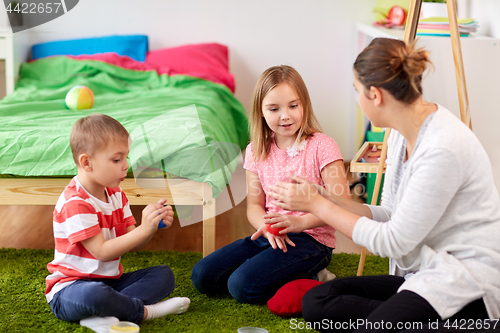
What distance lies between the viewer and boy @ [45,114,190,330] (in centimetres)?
119

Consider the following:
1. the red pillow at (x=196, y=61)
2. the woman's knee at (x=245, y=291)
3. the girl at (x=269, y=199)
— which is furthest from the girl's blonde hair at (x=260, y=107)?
the red pillow at (x=196, y=61)

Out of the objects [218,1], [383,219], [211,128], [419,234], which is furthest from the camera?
[218,1]

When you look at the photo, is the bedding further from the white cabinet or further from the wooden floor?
the white cabinet

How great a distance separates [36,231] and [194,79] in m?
1.28

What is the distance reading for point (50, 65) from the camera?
2959 millimetres

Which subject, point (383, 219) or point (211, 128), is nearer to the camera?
point (383, 219)

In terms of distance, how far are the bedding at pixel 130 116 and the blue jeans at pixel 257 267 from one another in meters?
0.25

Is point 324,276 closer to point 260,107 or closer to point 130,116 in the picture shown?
point 260,107

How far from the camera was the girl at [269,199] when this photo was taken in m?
1.37

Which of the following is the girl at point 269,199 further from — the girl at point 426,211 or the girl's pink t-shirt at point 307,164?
the girl at point 426,211

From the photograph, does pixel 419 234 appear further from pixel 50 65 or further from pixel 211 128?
pixel 50 65

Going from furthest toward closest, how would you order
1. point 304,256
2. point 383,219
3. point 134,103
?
1. point 134,103
2. point 304,256
3. point 383,219

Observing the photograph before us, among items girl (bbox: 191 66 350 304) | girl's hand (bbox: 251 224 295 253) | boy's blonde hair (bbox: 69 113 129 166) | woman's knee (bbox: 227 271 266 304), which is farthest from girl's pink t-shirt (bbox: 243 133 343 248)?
boy's blonde hair (bbox: 69 113 129 166)

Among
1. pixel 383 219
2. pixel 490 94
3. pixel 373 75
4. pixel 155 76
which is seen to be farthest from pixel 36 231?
pixel 490 94
